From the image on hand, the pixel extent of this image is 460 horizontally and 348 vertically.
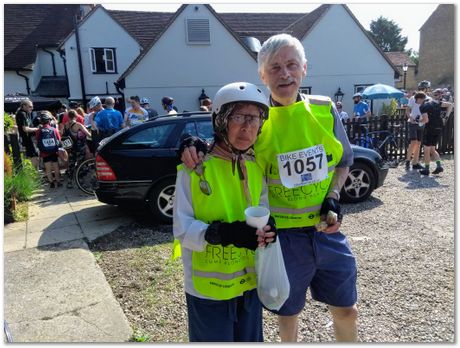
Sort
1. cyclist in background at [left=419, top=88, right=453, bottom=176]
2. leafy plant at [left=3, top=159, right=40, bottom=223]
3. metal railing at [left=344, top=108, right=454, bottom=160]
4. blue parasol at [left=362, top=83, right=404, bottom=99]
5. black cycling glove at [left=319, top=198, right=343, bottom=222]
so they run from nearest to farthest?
black cycling glove at [left=319, top=198, right=343, bottom=222] < leafy plant at [left=3, top=159, right=40, bottom=223] < cyclist in background at [left=419, top=88, right=453, bottom=176] < metal railing at [left=344, top=108, right=454, bottom=160] < blue parasol at [left=362, top=83, right=404, bottom=99]

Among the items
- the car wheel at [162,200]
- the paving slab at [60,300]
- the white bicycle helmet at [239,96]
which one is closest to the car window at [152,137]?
the car wheel at [162,200]

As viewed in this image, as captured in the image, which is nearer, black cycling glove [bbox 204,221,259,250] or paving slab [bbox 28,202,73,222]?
black cycling glove [bbox 204,221,259,250]

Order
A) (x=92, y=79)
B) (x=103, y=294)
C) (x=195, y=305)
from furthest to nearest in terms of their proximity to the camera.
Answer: (x=92, y=79)
(x=103, y=294)
(x=195, y=305)

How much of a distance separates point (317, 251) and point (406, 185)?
6.50 metres

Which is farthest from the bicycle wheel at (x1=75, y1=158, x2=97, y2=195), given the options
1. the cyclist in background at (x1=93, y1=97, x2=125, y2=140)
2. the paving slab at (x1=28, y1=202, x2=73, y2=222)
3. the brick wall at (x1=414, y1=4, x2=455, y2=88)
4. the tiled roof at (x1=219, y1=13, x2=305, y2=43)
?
the brick wall at (x1=414, y1=4, x2=455, y2=88)

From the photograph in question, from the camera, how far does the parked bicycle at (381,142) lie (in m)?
10.7

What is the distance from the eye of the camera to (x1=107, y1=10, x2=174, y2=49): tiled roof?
76.1 feet

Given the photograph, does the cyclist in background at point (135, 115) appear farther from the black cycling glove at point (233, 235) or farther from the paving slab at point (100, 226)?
the black cycling glove at point (233, 235)

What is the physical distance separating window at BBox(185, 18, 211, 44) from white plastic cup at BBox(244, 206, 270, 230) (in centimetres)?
1937

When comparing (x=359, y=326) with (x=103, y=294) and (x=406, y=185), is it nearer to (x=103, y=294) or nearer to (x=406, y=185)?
(x=103, y=294)

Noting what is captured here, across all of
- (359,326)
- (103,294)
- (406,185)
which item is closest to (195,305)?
(359,326)

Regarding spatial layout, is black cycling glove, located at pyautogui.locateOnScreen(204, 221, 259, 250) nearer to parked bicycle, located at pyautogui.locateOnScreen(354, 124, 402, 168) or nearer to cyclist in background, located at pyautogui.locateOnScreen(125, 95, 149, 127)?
cyclist in background, located at pyautogui.locateOnScreen(125, 95, 149, 127)

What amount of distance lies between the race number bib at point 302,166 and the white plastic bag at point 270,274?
1.39 ft

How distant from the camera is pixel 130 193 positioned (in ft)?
18.9
